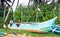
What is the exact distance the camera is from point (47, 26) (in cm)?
348

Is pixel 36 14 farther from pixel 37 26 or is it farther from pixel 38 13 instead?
pixel 37 26

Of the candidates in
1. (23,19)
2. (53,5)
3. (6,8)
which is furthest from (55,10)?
(6,8)

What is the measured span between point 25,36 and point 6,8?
1.82ft

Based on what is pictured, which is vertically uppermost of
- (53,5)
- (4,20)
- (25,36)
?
(53,5)

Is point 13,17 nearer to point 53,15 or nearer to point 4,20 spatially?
point 4,20

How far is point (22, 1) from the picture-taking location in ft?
11.6

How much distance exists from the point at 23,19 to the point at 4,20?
31 cm

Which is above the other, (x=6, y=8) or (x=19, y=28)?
(x=6, y=8)

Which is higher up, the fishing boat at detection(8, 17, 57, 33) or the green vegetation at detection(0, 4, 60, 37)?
the green vegetation at detection(0, 4, 60, 37)

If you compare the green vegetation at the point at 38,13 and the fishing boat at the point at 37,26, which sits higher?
the green vegetation at the point at 38,13

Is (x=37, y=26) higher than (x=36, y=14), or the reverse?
(x=36, y=14)

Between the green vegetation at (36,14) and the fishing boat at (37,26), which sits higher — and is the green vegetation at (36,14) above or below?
above

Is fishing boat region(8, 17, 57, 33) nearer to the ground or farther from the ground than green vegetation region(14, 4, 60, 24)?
nearer to the ground

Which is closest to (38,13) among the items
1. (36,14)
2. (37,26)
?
(36,14)
